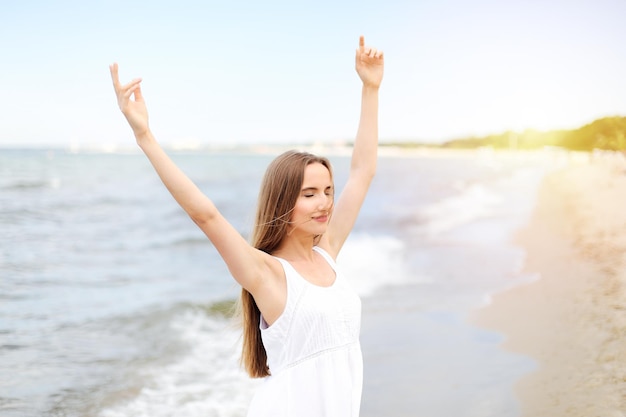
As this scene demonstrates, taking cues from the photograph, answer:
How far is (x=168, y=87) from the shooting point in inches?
1928

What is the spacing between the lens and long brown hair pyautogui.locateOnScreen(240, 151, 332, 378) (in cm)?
240

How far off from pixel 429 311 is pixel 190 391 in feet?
9.46

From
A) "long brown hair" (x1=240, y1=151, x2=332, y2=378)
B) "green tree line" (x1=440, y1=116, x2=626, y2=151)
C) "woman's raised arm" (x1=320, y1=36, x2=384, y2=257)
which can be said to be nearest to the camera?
"long brown hair" (x1=240, y1=151, x2=332, y2=378)

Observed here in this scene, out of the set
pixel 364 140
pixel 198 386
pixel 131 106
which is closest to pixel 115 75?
pixel 131 106

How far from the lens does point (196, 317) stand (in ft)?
27.2

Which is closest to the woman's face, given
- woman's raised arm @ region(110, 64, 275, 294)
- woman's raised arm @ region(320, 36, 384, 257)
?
woman's raised arm @ region(110, 64, 275, 294)

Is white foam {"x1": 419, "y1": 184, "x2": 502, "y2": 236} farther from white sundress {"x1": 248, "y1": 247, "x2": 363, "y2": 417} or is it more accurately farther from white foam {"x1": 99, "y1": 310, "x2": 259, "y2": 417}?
white sundress {"x1": 248, "y1": 247, "x2": 363, "y2": 417}

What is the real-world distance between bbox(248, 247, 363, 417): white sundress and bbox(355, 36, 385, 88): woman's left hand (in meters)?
1.04

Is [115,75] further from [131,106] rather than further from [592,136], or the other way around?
[592,136]

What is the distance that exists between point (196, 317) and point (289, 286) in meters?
6.26

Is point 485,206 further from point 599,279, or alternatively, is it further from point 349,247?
point 599,279

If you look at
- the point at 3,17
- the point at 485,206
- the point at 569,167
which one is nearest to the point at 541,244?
the point at 569,167

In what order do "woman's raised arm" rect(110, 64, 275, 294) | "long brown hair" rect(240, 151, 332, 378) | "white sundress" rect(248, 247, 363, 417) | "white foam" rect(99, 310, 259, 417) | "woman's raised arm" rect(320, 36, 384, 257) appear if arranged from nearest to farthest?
"woman's raised arm" rect(110, 64, 275, 294) → "white sundress" rect(248, 247, 363, 417) → "long brown hair" rect(240, 151, 332, 378) → "woman's raised arm" rect(320, 36, 384, 257) → "white foam" rect(99, 310, 259, 417)

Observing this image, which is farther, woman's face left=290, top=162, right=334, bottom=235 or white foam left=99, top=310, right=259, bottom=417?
white foam left=99, top=310, right=259, bottom=417
